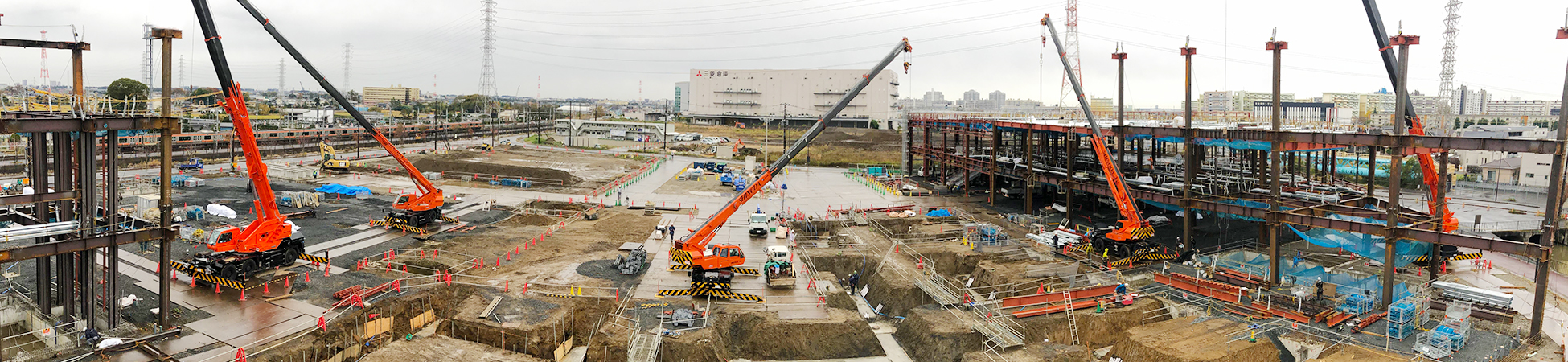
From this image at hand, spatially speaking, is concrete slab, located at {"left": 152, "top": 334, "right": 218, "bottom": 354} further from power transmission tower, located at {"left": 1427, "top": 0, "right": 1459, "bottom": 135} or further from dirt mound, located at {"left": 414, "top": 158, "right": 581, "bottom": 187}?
power transmission tower, located at {"left": 1427, "top": 0, "right": 1459, "bottom": 135}

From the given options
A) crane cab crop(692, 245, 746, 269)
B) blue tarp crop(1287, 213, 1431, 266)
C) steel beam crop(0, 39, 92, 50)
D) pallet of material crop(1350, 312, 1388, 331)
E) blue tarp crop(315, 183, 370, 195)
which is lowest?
pallet of material crop(1350, 312, 1388, 331)

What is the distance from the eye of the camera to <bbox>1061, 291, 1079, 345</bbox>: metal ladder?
88.6 ft

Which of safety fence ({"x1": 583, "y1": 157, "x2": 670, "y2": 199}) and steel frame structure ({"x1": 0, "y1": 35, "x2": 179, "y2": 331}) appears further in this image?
safety fence ({"x1": 583, "y1": 157, "x2": 670, "y2": 199})

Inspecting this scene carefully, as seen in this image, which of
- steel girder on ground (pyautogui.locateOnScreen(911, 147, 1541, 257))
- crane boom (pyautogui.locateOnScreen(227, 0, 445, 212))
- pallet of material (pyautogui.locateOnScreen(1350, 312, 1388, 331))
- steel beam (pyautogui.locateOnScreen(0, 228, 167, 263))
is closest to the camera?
steel beam (pyautogui.locateOnScreen(0, 228, 167, 263))

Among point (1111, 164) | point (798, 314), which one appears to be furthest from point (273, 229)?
point (1111, 164)

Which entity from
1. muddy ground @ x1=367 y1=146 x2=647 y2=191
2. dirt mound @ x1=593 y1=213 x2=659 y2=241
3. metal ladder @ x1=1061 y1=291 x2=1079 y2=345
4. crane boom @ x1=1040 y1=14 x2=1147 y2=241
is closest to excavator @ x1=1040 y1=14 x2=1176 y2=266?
crane boom @ x1=1040 y1=14 x2=1147 y2=241

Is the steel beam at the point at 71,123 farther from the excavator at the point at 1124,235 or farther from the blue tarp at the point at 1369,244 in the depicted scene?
the blue tarp at the point at 1369,244

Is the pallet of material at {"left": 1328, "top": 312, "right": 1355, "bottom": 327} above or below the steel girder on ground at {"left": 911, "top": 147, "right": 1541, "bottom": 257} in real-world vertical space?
below

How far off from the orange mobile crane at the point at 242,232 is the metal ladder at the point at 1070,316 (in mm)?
27843

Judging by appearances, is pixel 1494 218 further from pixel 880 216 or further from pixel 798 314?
pixel 798 314

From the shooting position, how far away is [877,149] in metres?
102

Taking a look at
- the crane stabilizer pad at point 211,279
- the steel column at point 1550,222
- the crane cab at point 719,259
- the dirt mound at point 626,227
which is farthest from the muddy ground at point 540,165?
the steel column at point 1550,222

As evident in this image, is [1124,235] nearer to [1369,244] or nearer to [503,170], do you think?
[1369,244]

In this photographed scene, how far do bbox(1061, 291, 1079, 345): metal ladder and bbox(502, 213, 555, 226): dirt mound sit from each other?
93.1 ft
